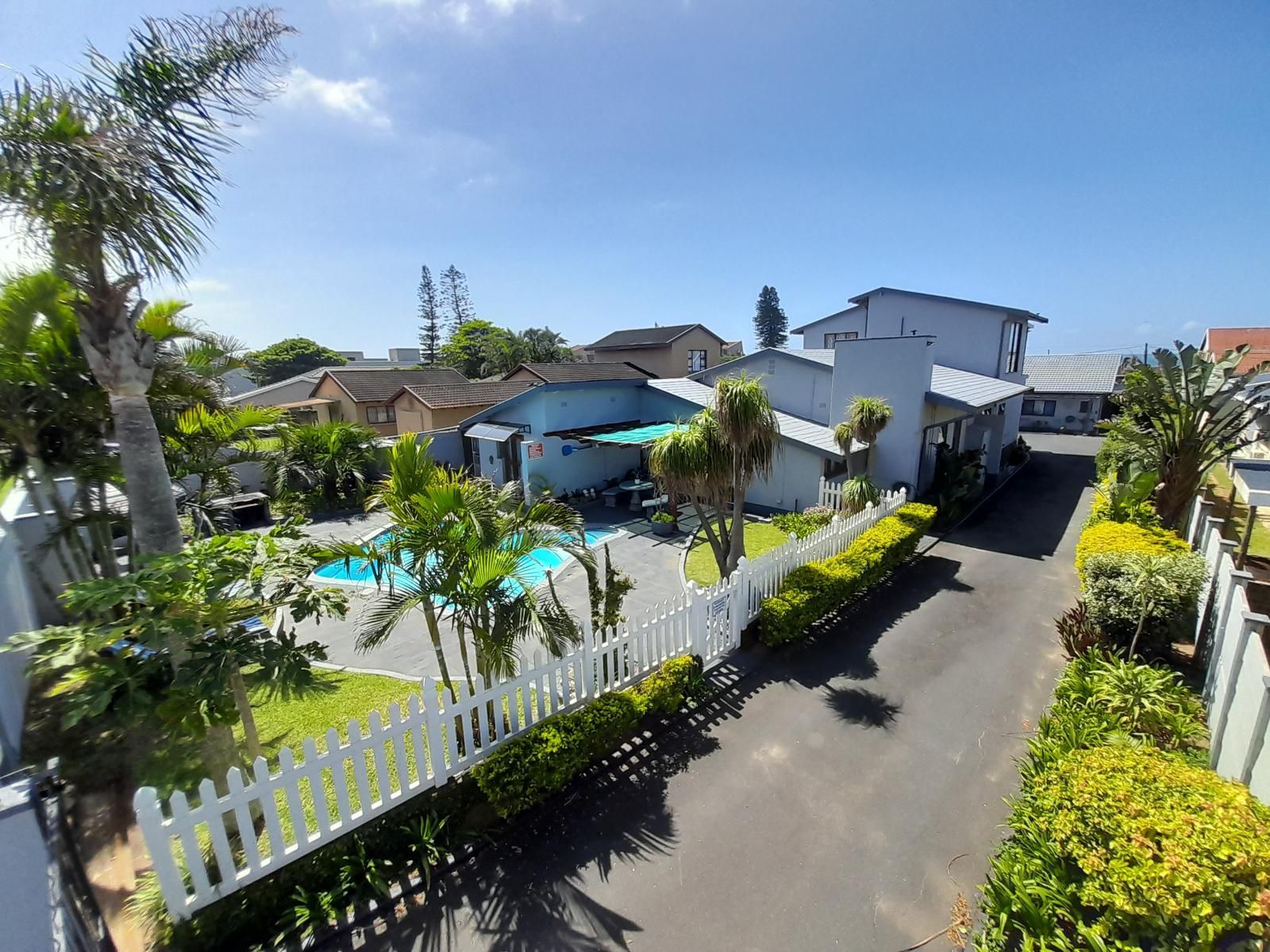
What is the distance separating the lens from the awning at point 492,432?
1972 cm

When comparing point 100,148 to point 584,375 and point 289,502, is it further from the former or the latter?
point 584,375

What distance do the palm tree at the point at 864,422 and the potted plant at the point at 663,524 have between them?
5519 mm

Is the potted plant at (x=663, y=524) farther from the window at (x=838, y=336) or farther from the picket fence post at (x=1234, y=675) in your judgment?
the window at (x=838, y=336)

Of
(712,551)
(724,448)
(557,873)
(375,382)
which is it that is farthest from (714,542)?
(375,382)

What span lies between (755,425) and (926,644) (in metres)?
4.82

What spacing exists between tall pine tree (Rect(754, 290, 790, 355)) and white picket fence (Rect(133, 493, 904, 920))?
99728mm

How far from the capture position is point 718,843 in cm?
521

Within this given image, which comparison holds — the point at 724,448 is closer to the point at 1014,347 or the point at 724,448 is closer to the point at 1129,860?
the point at 1129,860

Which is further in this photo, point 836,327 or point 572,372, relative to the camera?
point 572,372

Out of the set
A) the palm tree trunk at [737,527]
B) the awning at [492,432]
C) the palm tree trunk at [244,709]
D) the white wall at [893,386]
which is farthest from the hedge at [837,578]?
the awning at [492,432]

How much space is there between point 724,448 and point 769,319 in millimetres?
100603

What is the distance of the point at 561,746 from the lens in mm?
5625

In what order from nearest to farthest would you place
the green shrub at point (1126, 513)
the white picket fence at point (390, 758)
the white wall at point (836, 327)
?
the white picket fence at point (390, 758)
the green shrub at point (1126, 513)
the white wall at point (836, 327)

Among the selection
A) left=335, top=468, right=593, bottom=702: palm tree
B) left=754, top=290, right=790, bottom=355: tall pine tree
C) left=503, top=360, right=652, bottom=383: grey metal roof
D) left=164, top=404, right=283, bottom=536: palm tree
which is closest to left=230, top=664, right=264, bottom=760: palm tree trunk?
left=335, top=468, right=593, bottom=702: palm tree
